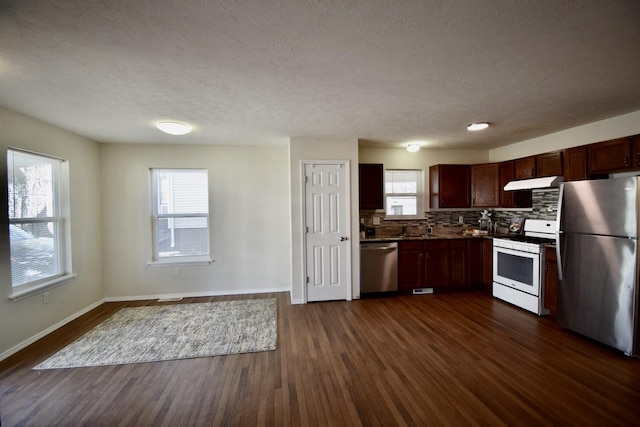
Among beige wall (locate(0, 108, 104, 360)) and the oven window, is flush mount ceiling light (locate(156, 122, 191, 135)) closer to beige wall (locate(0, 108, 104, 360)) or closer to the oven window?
beige wall (locate(0, 108, 104, 360))

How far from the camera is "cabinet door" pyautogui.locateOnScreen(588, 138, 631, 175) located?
112 inches

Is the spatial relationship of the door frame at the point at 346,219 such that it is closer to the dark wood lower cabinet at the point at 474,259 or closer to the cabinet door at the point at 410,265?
the cabinet door at the point at 410,265

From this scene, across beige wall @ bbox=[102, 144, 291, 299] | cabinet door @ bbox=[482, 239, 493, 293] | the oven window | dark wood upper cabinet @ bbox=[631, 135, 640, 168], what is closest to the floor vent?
cabinet door @ bbox=[482, 239, 493, 293]

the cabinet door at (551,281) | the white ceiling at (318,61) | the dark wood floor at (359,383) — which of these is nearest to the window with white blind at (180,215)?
the white ceiling at (318,61)

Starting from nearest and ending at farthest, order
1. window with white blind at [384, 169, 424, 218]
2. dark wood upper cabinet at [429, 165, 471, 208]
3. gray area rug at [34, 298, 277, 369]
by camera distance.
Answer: gray area rug at [34, 298, 277, 369] < dark wood upper cabinet at [429, 165, 471, 208] < window with white blind at [384, 169, 424, 218]

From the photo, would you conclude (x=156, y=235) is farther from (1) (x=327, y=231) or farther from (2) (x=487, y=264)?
(2) (x=487, y=264)

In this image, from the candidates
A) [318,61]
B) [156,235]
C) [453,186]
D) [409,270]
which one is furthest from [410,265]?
[156,235]

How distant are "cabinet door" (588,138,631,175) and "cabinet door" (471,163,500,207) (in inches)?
51.1

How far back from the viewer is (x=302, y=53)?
177 cm

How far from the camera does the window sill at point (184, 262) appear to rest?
4.29 meters

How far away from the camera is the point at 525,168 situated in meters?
4.04

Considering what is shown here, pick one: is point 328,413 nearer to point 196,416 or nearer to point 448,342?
point 196,416

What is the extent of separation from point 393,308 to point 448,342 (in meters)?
1.02

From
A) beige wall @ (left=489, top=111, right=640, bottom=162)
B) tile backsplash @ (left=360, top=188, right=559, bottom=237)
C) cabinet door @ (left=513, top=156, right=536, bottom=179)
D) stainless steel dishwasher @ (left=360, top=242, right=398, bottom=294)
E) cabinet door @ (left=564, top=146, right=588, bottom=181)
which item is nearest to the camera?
beige wall @ (left=489, top=111, right=640, bottom=162)
